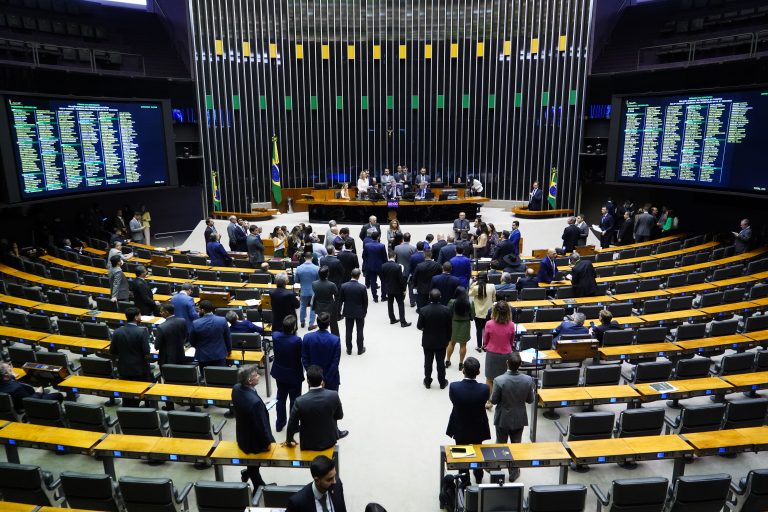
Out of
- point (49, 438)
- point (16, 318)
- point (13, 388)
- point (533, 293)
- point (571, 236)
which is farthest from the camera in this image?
point (571, 236)

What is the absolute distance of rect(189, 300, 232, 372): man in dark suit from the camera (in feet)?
21.0

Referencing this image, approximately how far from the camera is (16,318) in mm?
8398

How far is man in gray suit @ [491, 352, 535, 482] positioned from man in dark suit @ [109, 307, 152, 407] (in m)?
3.96

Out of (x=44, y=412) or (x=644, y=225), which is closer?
(x=44, y=412)

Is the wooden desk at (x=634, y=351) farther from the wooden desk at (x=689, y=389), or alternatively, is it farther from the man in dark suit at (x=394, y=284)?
the man in dark suit at (x=394, y=284)

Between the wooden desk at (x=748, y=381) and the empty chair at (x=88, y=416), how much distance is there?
6811 mm

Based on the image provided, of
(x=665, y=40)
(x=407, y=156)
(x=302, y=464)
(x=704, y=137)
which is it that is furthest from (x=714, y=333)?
(x=407, y=156)

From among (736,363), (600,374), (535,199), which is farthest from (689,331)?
(535,199)

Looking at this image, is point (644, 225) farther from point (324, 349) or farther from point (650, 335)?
point (324, 349)

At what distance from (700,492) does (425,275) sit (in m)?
5.42

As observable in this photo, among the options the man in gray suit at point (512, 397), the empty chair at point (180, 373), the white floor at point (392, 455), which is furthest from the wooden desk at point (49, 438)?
the man in gray suit at point (512, 397)

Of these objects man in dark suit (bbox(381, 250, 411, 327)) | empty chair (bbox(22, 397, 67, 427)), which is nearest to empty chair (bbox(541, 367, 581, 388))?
man in dark suit (bbox(381, 250, 411, 327))

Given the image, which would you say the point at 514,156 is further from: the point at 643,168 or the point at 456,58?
the point at 643,168

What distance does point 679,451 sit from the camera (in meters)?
4.92
